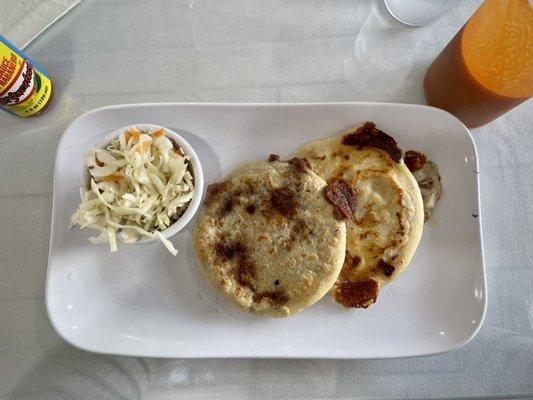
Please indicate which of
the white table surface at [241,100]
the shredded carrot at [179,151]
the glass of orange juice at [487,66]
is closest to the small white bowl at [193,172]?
the shredded carrot at [179,151]

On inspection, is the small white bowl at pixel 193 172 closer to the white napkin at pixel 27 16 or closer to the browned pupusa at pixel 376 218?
the browned pupusa at pixel 376 218

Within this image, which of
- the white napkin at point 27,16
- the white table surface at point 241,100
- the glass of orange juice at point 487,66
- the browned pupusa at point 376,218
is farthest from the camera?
the white napkin at point 27,16

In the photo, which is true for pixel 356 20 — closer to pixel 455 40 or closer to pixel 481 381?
pixel 455 40

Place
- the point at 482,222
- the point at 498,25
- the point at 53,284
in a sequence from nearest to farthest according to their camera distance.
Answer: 1. the point at 498,25
2. the point at 53,284
3. the point at 482,222

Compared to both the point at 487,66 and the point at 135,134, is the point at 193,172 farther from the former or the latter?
the point at 487,66

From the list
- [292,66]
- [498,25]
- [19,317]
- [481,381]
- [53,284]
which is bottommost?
[481,381]

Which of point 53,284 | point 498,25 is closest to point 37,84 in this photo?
point 53,284

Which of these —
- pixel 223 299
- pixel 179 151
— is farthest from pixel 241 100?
pixel 223 299
